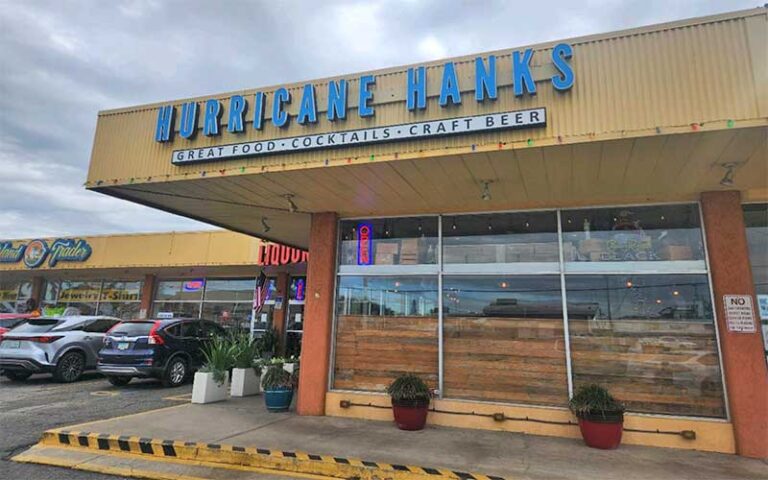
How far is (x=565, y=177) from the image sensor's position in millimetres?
6242

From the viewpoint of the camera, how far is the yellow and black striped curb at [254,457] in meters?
4.96

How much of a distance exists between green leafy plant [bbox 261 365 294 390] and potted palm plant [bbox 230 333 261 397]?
1.79 metres

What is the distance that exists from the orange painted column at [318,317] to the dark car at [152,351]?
4.71 meters

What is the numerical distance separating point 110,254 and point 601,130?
19.1 meters

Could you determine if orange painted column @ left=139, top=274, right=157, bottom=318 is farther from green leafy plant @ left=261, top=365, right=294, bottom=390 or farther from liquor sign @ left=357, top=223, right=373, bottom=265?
liquor sign @ left=357, top=223, right=373, bottom=265

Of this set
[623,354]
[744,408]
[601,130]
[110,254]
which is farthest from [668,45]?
[110,254]

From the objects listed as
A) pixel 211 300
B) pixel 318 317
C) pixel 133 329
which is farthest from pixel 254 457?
pixel 211 300

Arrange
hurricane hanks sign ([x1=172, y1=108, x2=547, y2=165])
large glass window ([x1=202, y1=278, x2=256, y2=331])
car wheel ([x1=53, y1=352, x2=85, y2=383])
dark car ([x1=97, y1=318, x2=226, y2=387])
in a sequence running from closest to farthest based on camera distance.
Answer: hurricane hanks sign ([x1=172, y1=108, x2=547, y2=165]), dark car ([x1=97, y1=318, x2=226, y2=387]), car wheel ([x1=53, y1=352, x2=85, y2=383]), large glass window ([x1=202, y1=278, x2=256, y2=331])

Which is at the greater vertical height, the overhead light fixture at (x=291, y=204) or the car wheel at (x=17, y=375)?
the overhead light fixture at (x=291, y=204)

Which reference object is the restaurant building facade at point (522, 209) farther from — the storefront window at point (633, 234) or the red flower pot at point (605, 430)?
the red flower pot at point (605, 430)

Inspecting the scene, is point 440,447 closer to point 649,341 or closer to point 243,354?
point 649,341

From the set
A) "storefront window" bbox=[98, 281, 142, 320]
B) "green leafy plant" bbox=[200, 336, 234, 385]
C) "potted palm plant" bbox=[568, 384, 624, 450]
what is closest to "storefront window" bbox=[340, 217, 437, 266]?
"potted palm plant" bbox=[568, 384, 624, 450]

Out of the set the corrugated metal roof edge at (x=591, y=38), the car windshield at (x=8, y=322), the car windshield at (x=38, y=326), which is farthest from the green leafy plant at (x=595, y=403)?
the car windshield at (x=8, y=322)

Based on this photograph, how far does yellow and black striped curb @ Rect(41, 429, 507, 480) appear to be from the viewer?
16.3 ft
